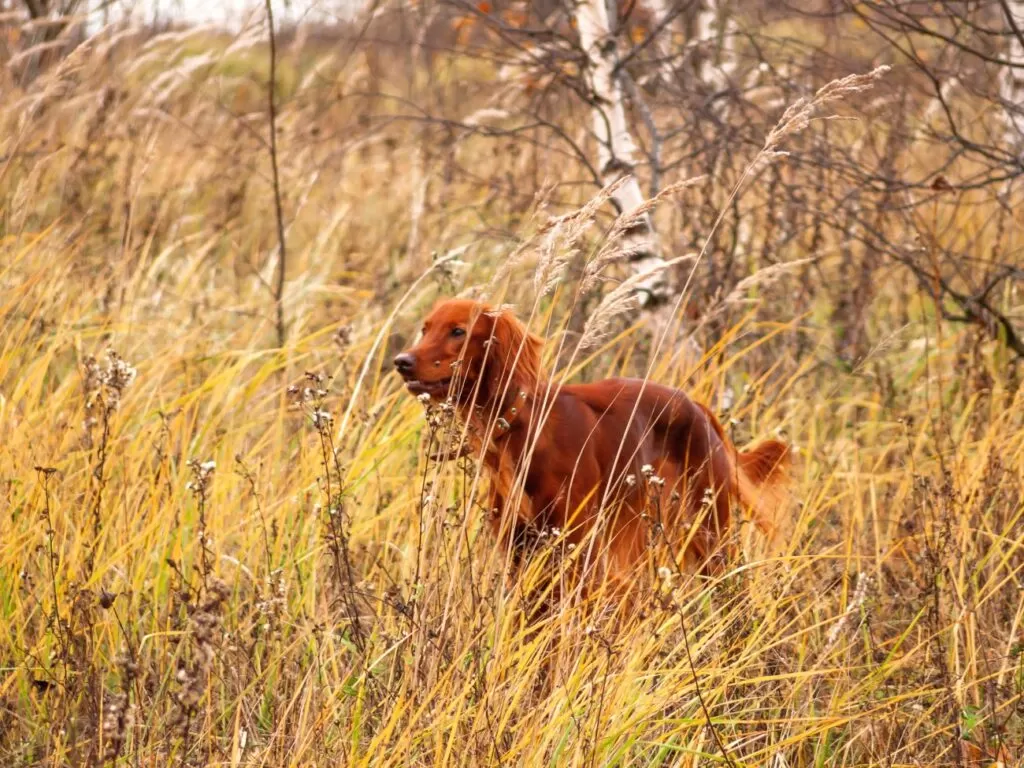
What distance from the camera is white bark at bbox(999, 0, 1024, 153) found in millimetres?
3679

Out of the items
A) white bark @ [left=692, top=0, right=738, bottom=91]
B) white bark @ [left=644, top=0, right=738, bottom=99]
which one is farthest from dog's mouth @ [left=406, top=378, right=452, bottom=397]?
white bark @ [left=692, top=0, right=738, bottom=91]

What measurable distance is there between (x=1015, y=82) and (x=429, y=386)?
13.7 feet

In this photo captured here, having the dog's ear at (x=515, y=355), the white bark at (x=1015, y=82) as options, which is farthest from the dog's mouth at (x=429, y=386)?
the white bark at (x=1015, y=82)

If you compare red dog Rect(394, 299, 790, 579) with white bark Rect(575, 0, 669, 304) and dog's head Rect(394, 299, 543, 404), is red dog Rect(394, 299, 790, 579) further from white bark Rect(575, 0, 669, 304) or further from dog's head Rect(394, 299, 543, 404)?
white bark Rect(575, 0, 669, 304)

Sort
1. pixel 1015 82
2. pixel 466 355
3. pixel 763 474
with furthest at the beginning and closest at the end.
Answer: pixel 1015 82, pixel 763 474, pixel 466 355

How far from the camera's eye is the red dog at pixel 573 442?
9.25 feet

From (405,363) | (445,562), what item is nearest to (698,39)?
(405,363)

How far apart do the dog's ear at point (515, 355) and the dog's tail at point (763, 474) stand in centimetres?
71

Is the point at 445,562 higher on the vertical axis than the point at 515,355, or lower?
lower

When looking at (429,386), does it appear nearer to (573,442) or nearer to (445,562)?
(573,442)

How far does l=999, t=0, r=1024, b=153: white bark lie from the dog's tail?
126 cm

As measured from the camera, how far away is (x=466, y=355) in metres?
2.91

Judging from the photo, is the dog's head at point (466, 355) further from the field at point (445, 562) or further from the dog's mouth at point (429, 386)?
the field at point (445, 562)

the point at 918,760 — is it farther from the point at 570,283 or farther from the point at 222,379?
the point at 570,283
